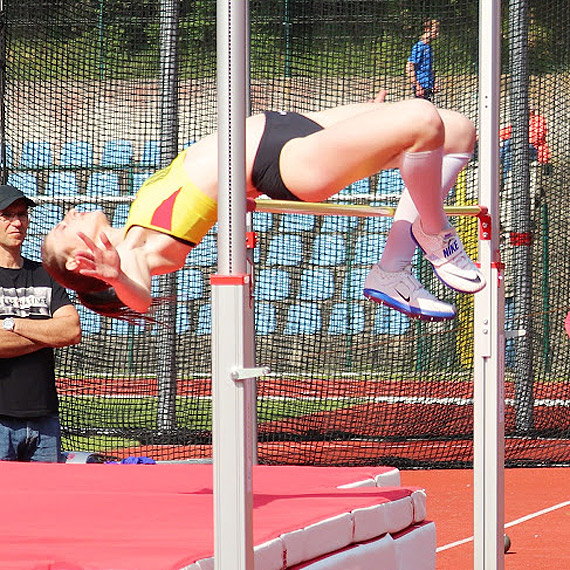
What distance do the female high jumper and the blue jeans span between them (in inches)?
60.6

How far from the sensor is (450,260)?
151 inches

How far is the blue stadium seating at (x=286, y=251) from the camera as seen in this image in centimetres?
846

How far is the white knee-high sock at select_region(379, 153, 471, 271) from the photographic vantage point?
12.5 feet

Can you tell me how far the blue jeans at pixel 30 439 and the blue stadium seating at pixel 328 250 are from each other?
3718 millimetres

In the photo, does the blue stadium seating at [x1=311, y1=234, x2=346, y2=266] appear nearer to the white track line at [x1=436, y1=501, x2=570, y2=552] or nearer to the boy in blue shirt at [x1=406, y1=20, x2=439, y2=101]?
the boy in blue shirt at [x1=406, y1=20, x2=439, y2=101]

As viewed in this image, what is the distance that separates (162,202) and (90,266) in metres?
0.35

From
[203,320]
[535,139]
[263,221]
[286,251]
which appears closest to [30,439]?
[203,320]

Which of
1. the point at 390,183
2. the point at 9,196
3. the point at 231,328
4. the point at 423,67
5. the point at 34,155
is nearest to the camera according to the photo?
the point at 231,328

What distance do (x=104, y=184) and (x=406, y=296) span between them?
16.8ft

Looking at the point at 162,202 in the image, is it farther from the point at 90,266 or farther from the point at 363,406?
the point at 363,406

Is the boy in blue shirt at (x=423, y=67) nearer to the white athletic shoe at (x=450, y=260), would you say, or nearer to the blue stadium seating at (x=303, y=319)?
the blue stadium seating at (x=303, y=319)

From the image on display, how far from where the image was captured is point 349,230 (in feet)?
28.4

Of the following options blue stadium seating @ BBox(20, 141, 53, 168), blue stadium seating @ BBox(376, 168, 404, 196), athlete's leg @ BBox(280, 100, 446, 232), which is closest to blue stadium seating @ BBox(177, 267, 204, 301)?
blue stadium seating @ BBox(20, 141, 53, 168)

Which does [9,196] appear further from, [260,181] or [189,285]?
[189,285]
